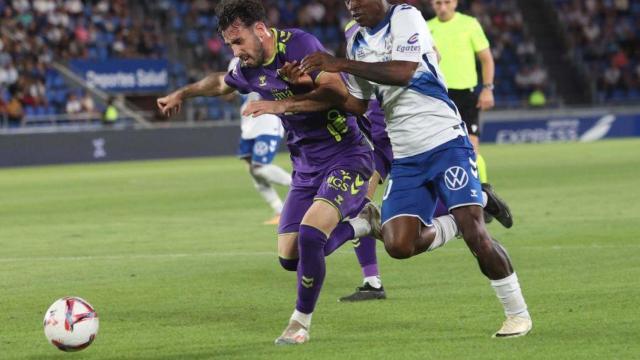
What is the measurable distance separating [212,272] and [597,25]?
119 ft

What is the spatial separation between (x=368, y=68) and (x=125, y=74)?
30.4m

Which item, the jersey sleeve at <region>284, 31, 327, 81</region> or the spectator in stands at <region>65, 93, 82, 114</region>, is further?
the spectator in stands at <region>65, 93, 82, 114</region>

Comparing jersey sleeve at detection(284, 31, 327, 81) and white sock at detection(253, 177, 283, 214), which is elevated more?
jersey sleeve at detection(284, 31, 327, 81)

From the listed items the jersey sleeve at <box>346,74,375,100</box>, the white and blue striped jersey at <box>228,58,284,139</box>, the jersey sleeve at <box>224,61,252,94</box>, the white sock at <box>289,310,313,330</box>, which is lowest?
→ the white and blue striped jersey at <box>228,58,284,139</box>

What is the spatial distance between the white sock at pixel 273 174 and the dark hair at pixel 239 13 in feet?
28.7

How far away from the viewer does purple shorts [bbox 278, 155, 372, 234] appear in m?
8.28

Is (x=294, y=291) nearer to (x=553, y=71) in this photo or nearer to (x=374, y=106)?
(x=374, y=106)

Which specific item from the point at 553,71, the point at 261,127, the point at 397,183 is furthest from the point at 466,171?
the point at 553,71

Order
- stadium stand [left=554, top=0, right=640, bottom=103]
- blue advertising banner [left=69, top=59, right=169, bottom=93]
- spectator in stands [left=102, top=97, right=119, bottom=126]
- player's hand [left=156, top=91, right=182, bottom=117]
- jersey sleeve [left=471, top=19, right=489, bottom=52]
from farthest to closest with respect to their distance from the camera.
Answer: stadium stand [left=554, top=0, right=640, bottom=103], blue advertising banner [left=69, top=59, right=169, bottom=93], spectator in stands [left=102, top=97, right=119, bottom=126], jersey sleeve [left=471, top=19, right=489, bottom=52], player's hand [left=156, top=91, right=182, bottom=117]

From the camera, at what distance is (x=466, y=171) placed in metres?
7.87

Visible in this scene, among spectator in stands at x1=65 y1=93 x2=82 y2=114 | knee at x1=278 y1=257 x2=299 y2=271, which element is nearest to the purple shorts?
knee at x1=278 y1=257 x2=299 y2=271

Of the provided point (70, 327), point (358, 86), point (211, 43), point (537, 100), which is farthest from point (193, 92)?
point (537, 100)

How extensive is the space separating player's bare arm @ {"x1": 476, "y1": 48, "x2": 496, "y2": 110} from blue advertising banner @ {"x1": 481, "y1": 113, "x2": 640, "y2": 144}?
24.8 m

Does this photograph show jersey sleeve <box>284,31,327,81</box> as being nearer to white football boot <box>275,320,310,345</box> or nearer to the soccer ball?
white football boot <box>275,320,310,345</box>
